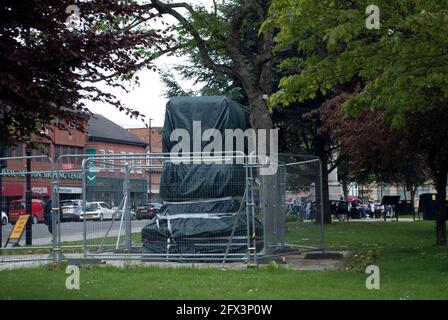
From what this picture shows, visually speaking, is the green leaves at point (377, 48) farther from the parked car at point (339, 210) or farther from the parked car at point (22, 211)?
the parked car at point (339, 210)

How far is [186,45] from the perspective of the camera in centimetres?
1861

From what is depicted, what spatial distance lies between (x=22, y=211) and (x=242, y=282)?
26.1 ft

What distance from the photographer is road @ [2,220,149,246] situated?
49.0ft

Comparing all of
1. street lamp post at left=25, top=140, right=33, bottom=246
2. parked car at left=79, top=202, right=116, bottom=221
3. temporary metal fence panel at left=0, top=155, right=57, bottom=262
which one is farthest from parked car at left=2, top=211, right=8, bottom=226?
parked car at left=79, top=202, right=116, bottom=221

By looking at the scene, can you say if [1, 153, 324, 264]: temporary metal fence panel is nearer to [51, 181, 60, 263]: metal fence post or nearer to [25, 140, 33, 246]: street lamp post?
[51, 181, 60, 263]: metal fence post

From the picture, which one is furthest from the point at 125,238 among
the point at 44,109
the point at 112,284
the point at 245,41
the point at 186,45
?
the point at 245,41

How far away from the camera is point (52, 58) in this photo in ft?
26.5

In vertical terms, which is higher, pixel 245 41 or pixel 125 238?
pixel 245 41

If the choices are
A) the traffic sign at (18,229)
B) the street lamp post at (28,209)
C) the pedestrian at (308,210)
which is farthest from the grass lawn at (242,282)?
the traffic sign at (18,229)

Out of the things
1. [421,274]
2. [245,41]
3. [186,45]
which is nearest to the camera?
[421,274]

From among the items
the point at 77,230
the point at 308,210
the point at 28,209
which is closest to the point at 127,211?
the point at 77,230

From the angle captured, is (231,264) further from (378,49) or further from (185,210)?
(378,49)
